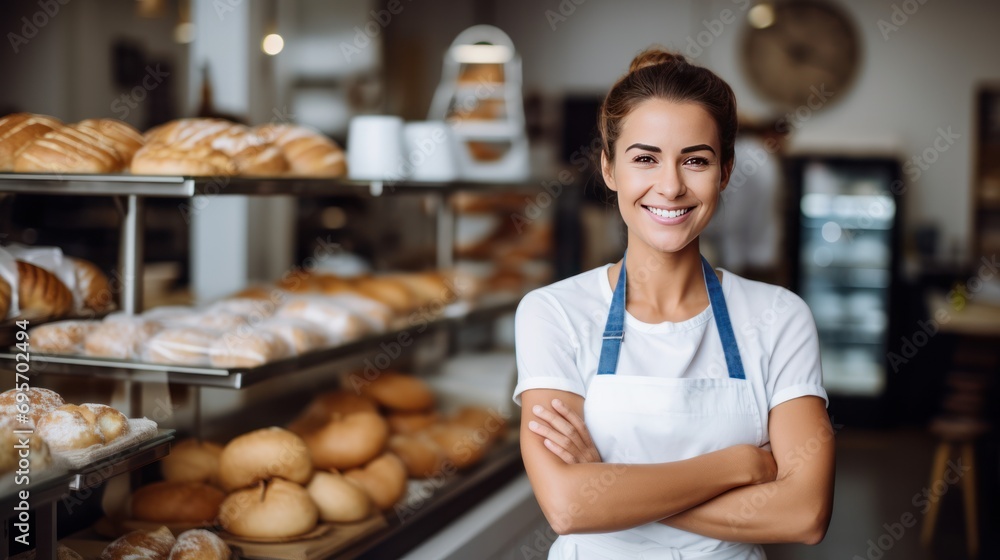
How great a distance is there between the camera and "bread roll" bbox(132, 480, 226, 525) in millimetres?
1949

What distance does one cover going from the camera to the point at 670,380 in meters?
1.60

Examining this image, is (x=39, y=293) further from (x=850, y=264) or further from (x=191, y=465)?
(x=850, y=264)

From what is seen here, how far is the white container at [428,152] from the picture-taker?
2.84 m

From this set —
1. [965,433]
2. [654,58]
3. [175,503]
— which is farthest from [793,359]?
[965,433]

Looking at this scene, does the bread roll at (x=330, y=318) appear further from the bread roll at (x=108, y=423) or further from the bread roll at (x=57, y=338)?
the bread roll at (x=108, y=423)

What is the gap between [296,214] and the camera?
425 centimetres

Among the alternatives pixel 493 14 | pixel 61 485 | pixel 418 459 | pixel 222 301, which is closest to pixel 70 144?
pixel 222 301

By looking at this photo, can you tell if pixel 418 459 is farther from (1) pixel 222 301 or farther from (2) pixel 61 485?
(2) pixel 61 485

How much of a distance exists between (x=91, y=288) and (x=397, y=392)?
969 mm

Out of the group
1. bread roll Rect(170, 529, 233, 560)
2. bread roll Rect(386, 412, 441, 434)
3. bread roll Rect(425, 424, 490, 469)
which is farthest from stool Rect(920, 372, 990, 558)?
bread roll Rect(170, 529, 233, 560)

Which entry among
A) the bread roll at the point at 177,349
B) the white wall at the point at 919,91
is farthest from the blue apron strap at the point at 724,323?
the white wall at the point at 919,91

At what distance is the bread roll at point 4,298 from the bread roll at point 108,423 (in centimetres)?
40

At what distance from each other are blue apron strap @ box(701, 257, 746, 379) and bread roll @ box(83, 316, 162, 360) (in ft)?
3.76

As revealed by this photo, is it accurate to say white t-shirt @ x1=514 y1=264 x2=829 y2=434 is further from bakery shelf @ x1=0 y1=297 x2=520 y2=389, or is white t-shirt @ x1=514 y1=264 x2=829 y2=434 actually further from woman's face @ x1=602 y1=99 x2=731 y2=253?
bakery shelf @ x1=0 y1=297 x2=520 y2=389
